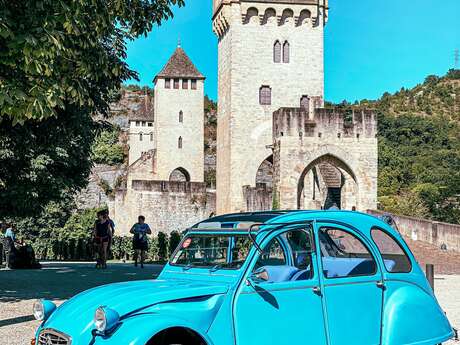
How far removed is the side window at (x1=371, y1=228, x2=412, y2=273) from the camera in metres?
6.53

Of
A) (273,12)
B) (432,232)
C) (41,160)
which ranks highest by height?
(273,12)

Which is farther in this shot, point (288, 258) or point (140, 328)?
point (288, 258)

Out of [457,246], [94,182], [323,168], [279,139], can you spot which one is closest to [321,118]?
[279,139]

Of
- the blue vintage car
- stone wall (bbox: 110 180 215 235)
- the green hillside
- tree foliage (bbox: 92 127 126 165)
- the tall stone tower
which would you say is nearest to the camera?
the blue vintage car

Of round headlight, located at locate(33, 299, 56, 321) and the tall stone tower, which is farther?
the tall stone tower

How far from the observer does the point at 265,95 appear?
136 ft

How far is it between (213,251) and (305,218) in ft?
2.86

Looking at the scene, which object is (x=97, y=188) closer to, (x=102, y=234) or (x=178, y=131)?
(x=178, y=131)

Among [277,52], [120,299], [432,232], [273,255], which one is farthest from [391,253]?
[277,52]

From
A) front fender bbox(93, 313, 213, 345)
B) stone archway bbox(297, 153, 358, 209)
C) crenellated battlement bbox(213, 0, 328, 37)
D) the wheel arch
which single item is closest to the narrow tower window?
crenellated battlement bbox(213, 0, 328, 37)

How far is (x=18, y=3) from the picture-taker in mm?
8820

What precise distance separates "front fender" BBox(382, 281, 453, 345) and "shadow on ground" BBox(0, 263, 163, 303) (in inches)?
271

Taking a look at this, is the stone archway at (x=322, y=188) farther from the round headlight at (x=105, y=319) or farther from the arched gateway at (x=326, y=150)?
the round headlight at (x=105, y=319)

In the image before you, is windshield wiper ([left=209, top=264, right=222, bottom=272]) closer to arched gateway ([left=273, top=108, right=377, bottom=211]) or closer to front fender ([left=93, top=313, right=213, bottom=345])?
front fender ([left=93, top=313, right=213, bottom=345])
